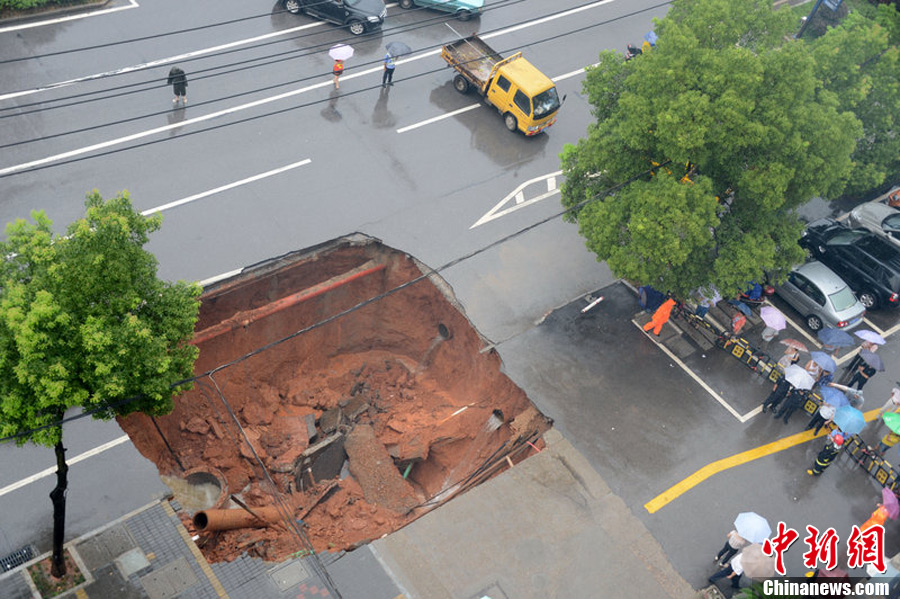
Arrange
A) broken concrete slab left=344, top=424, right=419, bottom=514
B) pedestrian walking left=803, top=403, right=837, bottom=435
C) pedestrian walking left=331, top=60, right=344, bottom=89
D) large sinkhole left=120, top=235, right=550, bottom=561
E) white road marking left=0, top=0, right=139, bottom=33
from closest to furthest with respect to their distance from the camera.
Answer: large sinkhole left=120, top=235, right=550, bottom=561 → broken concrete slab left=344, top=424, right=419, bottom=514 → pedestrian walking left=803, top=403, right=837, bottom=435 → pedestrian walking left=331, top=60, right=344, bottom=89 → white road marking left=0, top=0, right=139, bottom=33

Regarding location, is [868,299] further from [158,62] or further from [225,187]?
[158,62]

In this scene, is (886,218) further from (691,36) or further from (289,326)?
(289,326)

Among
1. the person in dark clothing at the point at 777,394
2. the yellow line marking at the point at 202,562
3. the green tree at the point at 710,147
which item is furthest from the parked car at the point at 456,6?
the yellow line marking at the point at 202,562

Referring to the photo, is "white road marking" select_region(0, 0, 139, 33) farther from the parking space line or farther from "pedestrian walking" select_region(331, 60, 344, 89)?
the parking space line

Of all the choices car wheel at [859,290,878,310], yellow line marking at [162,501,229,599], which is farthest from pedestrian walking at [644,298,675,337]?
yellow line marking at [162,501,229,599]

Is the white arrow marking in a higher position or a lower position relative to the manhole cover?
higher

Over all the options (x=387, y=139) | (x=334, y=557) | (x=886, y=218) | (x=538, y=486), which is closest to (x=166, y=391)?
(x=334, y=557)

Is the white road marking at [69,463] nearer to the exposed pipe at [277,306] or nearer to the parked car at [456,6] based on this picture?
the exposed pipe at [277,306]
